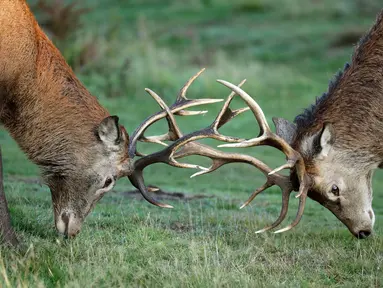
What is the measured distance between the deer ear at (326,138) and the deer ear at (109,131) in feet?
6.47

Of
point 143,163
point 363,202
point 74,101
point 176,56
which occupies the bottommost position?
point 176,56

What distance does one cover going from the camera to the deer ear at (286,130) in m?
9.60

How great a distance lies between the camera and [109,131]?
888 cm

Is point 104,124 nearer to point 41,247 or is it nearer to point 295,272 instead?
point 41,247

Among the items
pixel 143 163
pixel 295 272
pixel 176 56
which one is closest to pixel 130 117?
pixel 176 56

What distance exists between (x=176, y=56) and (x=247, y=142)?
45.1ft

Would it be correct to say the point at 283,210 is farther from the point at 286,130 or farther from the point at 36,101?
the point at 36,101

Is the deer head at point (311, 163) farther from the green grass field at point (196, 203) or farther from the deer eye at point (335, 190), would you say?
the green grass field at point (196, 203)

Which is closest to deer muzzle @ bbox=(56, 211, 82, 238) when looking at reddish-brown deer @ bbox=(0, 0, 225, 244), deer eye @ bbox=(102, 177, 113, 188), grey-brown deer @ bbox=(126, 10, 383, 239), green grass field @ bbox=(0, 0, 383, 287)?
reddish-brown deer @ bbox=(0, 0, 225, 244)

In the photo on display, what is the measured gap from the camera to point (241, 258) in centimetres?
868

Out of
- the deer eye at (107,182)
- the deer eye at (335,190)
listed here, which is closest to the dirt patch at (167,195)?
the deer eye at (107,182)

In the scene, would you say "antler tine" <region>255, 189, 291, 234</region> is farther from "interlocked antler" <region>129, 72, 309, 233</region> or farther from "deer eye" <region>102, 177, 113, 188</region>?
"deer eye" <region>102, 177, 113, 188</region>

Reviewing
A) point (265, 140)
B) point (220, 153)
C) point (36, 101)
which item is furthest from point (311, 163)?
point (36, 101)

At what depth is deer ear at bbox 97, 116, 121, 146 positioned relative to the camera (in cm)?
879
